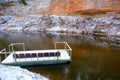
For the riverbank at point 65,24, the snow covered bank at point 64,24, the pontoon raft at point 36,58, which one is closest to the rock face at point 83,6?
the riverbank at point 65,24

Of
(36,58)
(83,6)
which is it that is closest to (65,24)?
(83,6)

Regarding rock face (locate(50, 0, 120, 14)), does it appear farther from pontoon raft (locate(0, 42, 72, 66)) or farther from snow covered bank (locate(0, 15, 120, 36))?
pontoon raft (locate(0, 42, 72, 66))

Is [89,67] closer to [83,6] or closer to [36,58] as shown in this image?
[36,58]

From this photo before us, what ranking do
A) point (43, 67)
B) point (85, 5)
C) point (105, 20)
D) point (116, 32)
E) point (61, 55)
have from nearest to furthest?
1. point (43, 67)
2. point (61, 55)
3. point (116, 32)
4. point (105, 20)
5. point (85, 5)

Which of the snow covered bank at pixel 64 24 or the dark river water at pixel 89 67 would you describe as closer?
the dark river water at pixel 89 67

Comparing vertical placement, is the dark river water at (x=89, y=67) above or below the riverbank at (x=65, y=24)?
below

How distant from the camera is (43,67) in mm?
21656

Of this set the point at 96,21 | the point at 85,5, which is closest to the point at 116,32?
the point at 96,21

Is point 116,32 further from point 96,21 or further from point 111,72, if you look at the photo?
point 111,72

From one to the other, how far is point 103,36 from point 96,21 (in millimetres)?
5222

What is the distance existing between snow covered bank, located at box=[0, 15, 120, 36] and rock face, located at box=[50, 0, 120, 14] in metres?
1.26

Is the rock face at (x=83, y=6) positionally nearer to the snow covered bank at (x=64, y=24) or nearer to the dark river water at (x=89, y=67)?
the snow covered bank at (x=64, y=24)

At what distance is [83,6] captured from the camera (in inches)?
1817

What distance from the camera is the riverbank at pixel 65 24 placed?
4067cm
